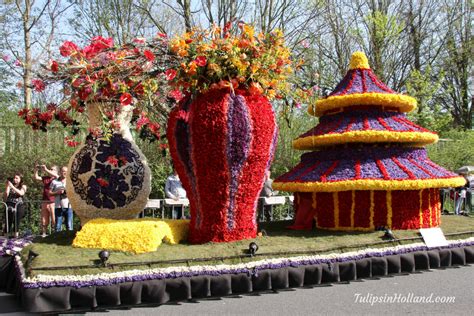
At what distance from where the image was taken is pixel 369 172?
8109 mm

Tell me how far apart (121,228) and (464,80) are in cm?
2676

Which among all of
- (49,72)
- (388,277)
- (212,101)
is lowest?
(388,277)

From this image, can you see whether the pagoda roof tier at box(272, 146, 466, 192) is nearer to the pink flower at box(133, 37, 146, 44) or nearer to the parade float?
the parade float

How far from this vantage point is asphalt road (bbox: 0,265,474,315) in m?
5.75

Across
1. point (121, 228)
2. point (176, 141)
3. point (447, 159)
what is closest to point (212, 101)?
point (176, 141)

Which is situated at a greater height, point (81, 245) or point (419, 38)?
point (419, 38)

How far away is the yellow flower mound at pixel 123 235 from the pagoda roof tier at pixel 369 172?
257cm

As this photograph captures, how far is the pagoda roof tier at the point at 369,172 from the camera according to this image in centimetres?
791

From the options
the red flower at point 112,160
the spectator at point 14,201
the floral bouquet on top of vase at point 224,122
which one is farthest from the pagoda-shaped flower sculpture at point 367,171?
the spectator at point 14,201

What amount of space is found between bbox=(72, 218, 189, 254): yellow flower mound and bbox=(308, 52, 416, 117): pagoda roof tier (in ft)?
11.2

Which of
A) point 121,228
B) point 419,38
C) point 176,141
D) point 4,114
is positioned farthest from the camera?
point 419,38

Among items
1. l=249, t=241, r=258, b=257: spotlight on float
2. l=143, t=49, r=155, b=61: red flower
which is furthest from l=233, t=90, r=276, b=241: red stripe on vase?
l=143, t=49, r=155, b=61: red flower

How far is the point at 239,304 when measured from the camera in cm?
602

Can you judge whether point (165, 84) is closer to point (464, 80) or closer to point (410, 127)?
point (410, 127)
